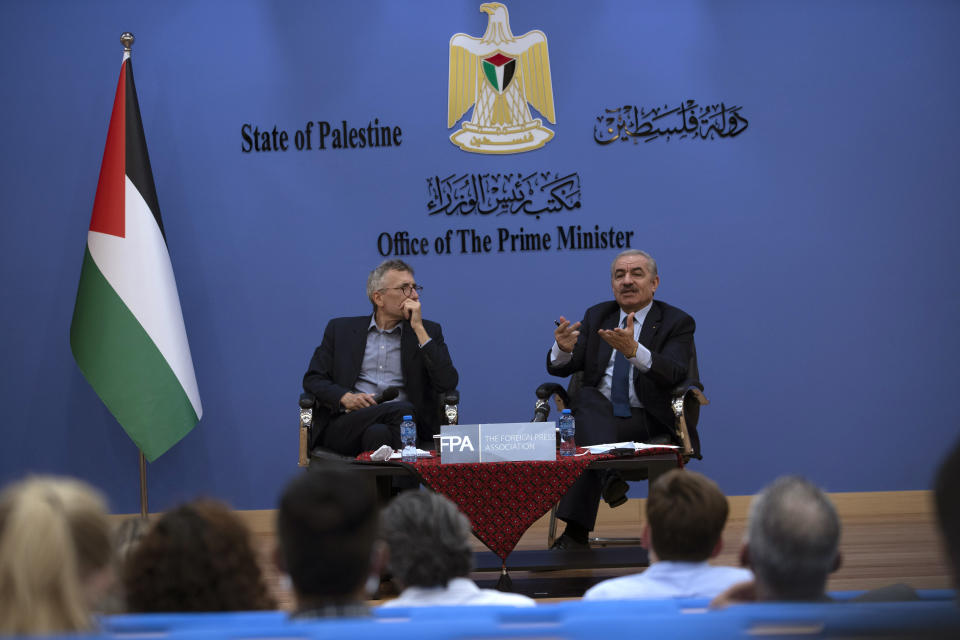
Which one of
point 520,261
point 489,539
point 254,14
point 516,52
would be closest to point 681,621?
point 489,539

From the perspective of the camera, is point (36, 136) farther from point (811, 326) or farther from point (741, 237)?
point (811, 326)

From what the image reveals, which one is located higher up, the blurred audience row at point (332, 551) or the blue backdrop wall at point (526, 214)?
the blue backdrop wall at point (526, 214)

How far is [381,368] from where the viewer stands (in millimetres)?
4371

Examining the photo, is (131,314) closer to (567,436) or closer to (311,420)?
(311,420)

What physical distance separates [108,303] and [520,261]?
83.7 inches

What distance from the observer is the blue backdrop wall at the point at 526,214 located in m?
5.04

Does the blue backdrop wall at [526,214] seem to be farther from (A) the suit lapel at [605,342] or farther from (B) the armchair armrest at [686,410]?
(B) the armchair armrest at [686,410]

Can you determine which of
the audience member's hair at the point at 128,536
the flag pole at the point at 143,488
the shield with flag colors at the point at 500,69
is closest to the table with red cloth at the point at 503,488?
the audience member's hair at the point at 128,536

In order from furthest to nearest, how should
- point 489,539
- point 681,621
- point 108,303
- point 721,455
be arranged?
1. point 721,455
2. point 108,303
3. point 489,539
4. point 681,621

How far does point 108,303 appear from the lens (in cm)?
465

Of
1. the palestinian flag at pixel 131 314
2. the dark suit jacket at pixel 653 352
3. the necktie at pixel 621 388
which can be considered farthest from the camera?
the palestinian flag at pixel 131 314

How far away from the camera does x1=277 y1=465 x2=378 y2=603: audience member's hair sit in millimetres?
1083

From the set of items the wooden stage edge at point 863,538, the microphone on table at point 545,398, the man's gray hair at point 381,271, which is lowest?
the wooden stage edge at point 863,538

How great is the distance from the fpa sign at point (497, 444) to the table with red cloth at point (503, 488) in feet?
0.10
